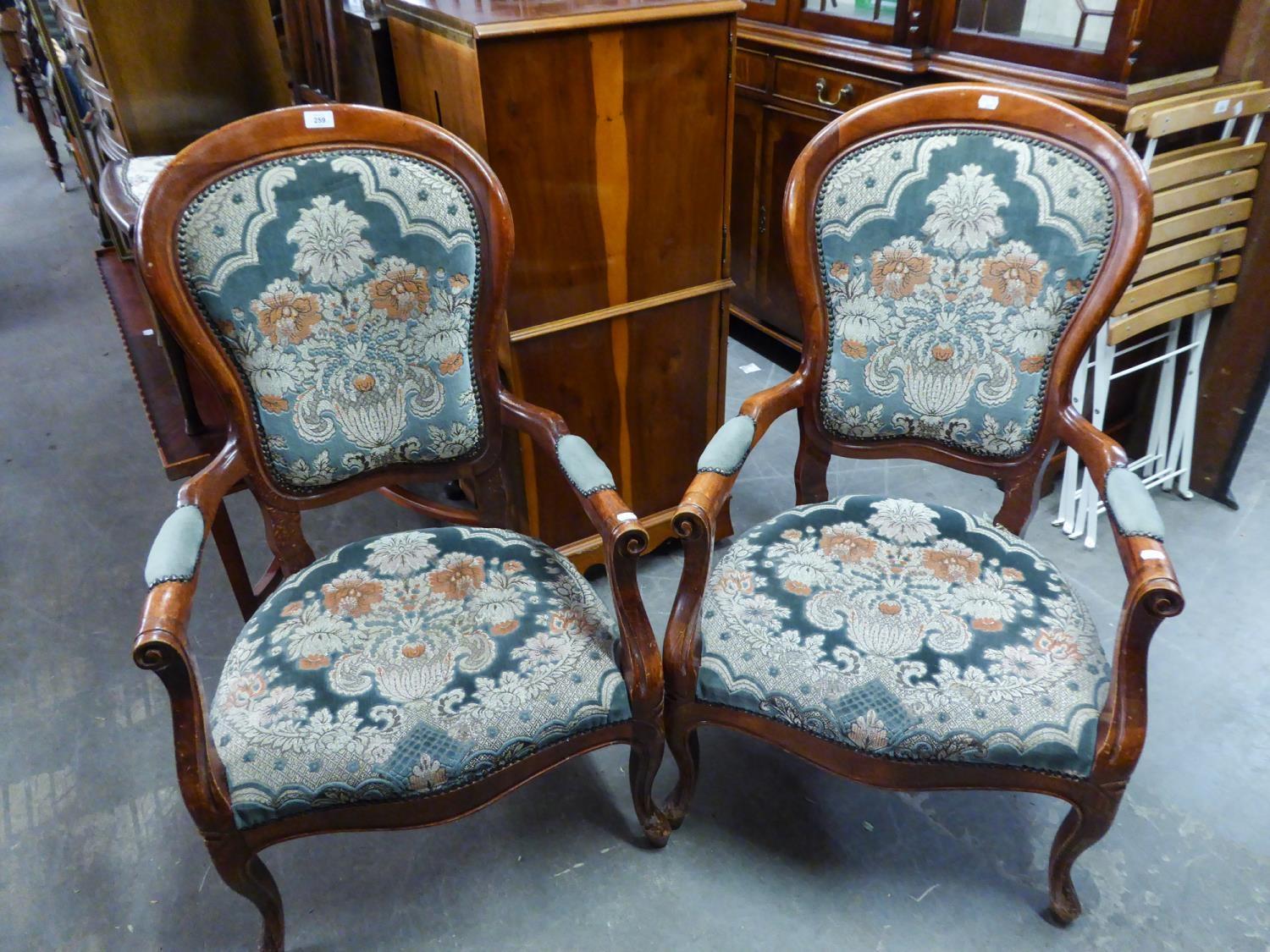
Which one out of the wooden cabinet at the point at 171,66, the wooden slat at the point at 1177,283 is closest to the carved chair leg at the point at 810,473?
the wooden slat at the point at 1177,283

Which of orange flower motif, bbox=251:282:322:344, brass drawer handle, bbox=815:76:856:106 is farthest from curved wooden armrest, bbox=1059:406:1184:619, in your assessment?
brass drawer handle, bbox=815:76:856:106

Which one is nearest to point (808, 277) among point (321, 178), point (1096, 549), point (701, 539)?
point (701, 539)

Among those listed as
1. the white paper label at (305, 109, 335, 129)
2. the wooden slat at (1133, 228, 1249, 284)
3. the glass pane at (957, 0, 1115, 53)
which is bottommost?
the wooden slat at (1133, 228, 1249, 284)

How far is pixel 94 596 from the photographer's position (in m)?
1.80

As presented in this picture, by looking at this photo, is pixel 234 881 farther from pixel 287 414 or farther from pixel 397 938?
pixel 287 414

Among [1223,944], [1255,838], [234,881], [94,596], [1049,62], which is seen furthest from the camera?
[94,596]

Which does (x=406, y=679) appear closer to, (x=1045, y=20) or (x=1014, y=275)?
(x=1014, y=275)

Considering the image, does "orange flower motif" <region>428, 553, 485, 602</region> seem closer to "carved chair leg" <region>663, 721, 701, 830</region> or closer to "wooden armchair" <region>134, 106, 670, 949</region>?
"wooden armchair" <region>134, 106, 670, 949</region>

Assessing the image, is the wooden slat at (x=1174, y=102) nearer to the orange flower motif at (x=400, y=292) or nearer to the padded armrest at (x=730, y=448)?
the padded armrest at (x=730, y=448)

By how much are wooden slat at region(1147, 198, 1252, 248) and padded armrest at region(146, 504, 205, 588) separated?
1681 millimetres

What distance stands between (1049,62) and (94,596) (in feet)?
7.28

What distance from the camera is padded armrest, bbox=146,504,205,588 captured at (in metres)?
0.95

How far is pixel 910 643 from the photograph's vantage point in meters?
1.05

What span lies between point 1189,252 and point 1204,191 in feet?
0.39
